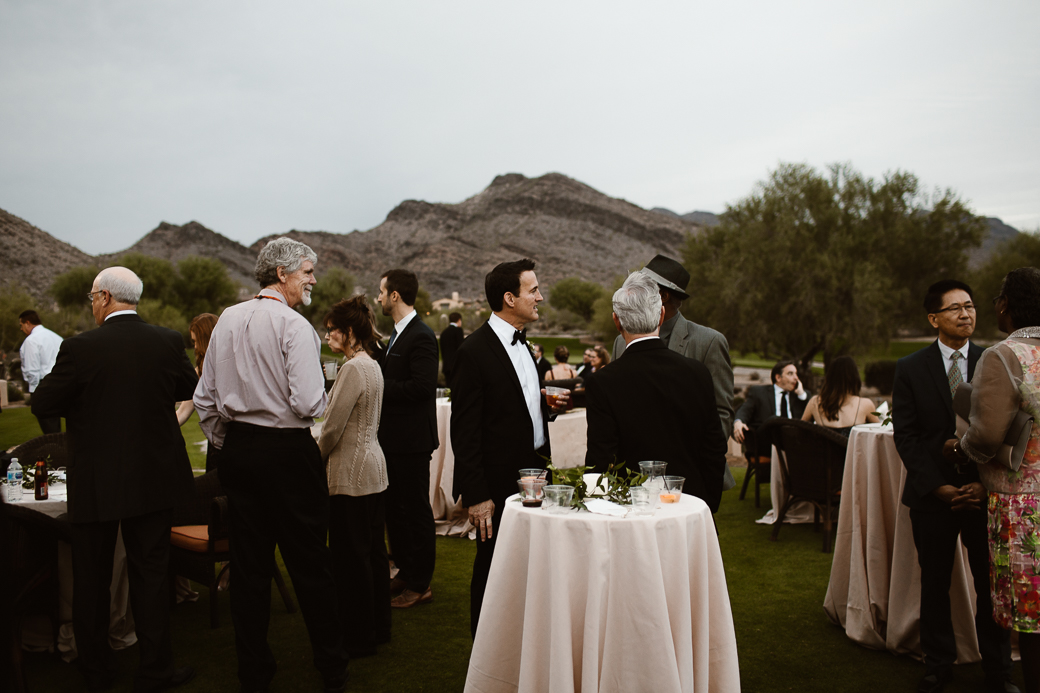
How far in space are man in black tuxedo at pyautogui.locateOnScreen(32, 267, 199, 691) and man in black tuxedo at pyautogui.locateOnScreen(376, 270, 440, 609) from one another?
1288 millimetres

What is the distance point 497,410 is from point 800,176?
102 feet

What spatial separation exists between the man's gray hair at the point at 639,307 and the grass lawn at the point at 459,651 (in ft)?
6.54

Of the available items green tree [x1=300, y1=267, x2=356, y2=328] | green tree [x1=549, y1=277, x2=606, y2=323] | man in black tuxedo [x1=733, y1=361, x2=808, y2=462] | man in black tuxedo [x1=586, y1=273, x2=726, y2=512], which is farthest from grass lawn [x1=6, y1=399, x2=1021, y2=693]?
green tree [x1=549, y1=277, x2=606, y2=323]

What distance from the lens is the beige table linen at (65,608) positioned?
3.62 m

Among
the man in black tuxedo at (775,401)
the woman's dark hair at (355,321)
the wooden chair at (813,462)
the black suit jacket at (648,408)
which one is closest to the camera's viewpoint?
the black suit jacket at (648,408)

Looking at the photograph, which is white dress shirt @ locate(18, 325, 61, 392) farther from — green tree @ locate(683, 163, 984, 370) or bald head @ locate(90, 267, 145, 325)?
green tree @ locate(683, 163, 984, 370)

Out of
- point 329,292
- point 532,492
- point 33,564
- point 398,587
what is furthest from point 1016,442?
point 329,292

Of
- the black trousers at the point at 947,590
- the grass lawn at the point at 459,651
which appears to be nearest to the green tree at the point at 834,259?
the grass lawn at the point at 459,651

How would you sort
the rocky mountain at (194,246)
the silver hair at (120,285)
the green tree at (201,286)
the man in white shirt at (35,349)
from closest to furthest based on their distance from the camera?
the silver hair at (120,285)
the man in white shirt at (35,349)
the green tree at (201,286)
the rocky mountain at (194,246)

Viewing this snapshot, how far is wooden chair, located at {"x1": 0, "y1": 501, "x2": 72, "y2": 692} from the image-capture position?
10.5ft

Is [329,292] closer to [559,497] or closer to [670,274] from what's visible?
[670,274]

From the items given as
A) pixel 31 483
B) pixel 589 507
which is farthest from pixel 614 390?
pixel 31 483

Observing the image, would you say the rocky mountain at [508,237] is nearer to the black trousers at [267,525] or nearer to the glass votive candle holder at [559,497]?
the black trousers at [267,525]

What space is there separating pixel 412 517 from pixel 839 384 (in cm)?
393
